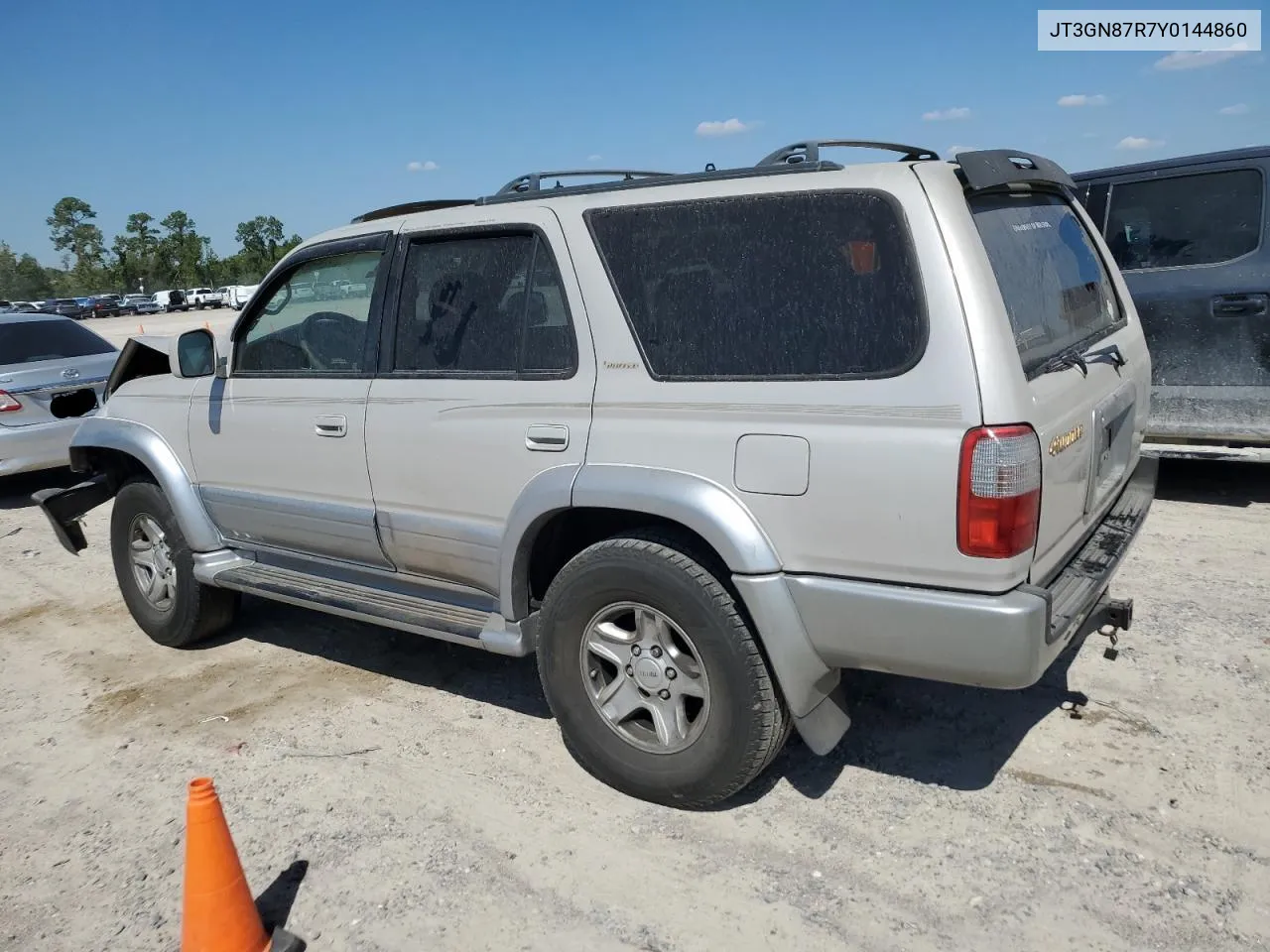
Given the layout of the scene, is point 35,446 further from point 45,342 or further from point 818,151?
point 818,151

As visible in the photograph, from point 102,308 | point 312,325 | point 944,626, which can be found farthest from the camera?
point 102,308

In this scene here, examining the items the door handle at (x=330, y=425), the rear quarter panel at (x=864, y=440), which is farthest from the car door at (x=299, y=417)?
the rear quarter panel at (x=864, y=440)

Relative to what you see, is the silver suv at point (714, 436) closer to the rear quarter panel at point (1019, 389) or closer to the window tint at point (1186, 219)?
the rear quarter panel at point (1019, 389)

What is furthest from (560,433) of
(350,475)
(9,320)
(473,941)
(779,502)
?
(9,320)

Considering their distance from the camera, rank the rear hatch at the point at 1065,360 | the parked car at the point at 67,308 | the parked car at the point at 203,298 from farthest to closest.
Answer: the parked car at the point at 203,298 → the parked car at the point at 67,308 → the rear hatch at the point at 1065,360

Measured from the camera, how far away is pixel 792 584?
290cm

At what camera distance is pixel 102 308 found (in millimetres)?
63438

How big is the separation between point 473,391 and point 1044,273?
1978 millimetres

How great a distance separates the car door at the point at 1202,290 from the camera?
19.6ft

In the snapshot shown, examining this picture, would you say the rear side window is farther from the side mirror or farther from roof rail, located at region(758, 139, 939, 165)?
the side mirror

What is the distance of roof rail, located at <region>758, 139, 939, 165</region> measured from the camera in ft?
10.3

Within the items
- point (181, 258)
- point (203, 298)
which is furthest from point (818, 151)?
point (181, 258)

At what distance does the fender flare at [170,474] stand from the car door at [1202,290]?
537 cm

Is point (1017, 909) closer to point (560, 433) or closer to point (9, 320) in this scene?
point (560, 433)
